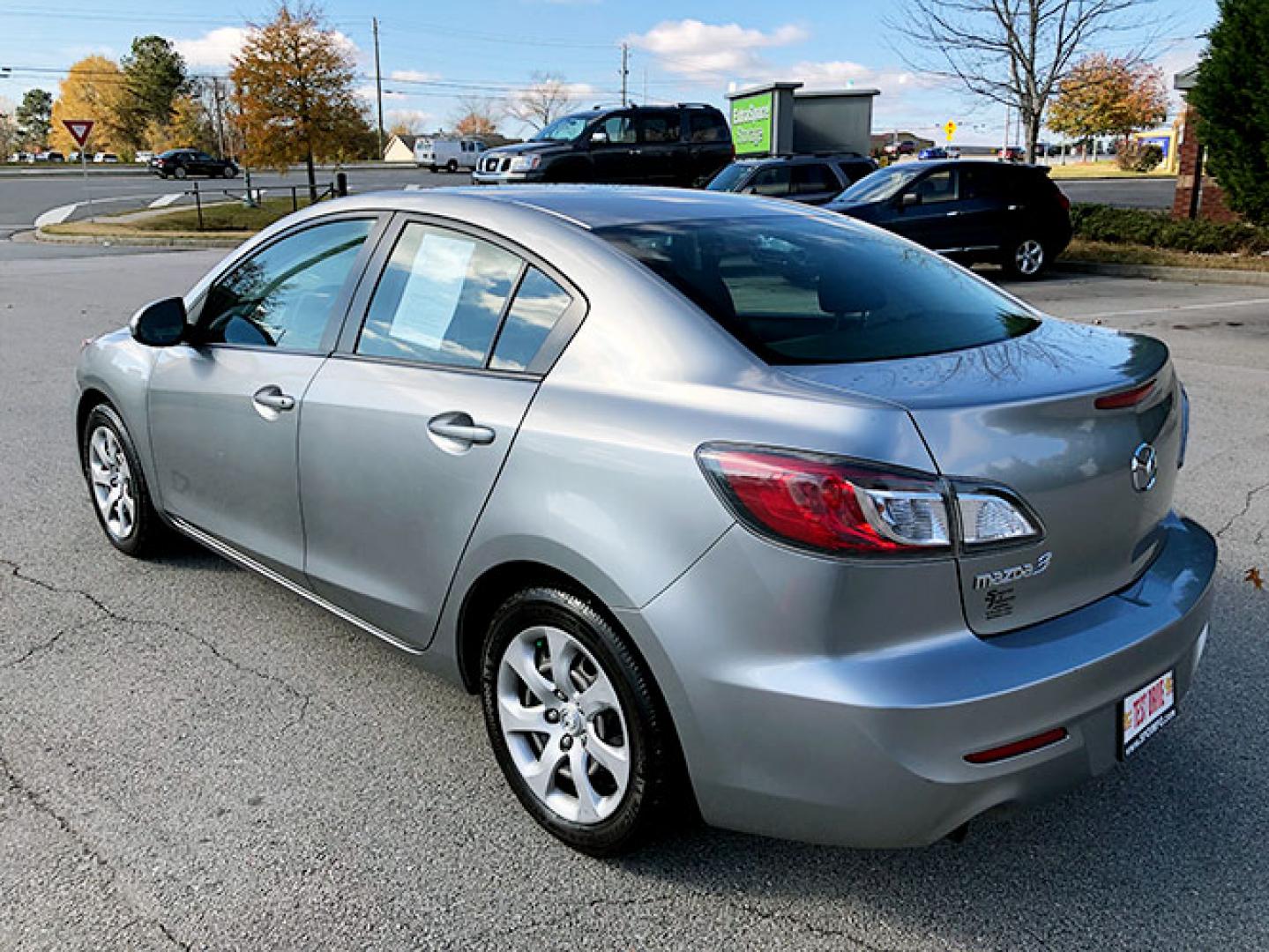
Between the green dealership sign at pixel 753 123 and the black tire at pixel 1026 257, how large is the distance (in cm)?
1061

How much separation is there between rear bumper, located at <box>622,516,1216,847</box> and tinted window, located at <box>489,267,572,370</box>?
81 cm

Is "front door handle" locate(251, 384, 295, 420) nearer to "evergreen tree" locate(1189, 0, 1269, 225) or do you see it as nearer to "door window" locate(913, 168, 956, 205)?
"door window" locate(913, 168, 956, 205)

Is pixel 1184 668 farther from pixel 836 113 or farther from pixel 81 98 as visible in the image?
pixel 81 98

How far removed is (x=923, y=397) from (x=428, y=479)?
1304 mm

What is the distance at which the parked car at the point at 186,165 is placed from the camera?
55.6m

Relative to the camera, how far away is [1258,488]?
18.1ft

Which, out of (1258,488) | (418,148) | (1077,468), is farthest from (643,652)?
(418,148)

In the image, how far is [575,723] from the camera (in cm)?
264

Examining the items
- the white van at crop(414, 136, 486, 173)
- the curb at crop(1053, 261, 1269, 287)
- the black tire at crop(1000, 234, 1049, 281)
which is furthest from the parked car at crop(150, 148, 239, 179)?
the black tire at crop(1000, 234, 1049, 281)

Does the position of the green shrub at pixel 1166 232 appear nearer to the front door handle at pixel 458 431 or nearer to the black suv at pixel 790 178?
the black suv at pixel 790 178

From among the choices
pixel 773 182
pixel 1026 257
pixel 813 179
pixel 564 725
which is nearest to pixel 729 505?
pixel 564 725

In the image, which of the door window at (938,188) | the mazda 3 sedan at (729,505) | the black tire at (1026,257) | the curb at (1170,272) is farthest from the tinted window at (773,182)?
the mazda 3 sedan at (729,505)

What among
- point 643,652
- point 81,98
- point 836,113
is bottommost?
point 643,652

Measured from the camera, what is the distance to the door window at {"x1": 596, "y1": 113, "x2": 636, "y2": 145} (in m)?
22.0
